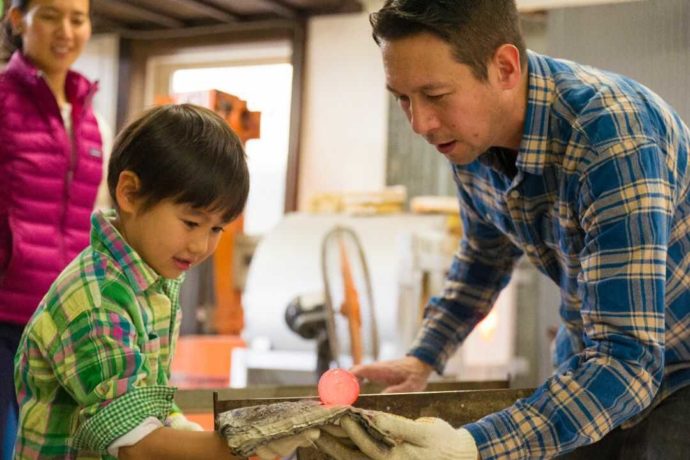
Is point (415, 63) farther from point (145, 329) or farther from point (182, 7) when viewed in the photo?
point (182, 7)

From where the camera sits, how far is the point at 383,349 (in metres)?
4.86

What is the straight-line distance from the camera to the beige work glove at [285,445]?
1197 millimetres

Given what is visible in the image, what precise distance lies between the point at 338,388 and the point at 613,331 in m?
0.41

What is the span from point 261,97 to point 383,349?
319 cm

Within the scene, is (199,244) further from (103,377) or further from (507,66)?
(507,66)

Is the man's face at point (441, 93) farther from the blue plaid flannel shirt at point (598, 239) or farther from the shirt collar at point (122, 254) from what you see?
the shirt collar at point (122, 254)

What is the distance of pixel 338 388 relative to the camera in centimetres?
137

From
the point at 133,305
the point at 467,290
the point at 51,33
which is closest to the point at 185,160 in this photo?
the point at 133,305

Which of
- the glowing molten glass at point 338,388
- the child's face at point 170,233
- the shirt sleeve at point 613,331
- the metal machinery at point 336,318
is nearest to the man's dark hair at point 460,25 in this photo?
the shirt sleeve at point 613,331

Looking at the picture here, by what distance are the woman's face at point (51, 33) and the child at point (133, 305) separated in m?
0.91

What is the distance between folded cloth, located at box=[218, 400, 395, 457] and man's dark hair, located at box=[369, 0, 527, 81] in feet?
2.00

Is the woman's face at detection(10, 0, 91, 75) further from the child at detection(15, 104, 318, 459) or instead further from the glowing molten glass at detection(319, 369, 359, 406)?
the glowing molten glass at detection(319, 369, 359, 406)

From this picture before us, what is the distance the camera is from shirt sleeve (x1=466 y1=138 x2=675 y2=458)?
4.49 feet

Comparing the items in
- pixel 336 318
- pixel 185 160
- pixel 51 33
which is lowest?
pixel 336 318
